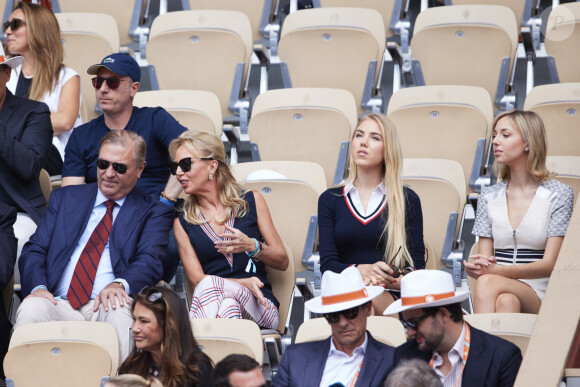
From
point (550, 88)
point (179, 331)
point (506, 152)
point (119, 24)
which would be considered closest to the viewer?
point (179, 331)

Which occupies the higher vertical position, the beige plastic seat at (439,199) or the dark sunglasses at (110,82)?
the dark sunglasses at (110,82)

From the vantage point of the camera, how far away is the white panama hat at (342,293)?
→ 325 cm

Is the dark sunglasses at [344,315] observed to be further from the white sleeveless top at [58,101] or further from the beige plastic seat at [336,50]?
the beige plastic seat at [336,50]

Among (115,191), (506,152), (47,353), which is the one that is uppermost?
(506,152)

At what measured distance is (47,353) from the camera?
361 cm

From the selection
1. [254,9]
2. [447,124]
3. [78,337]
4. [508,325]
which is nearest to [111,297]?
[78,337]

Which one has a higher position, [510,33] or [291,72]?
[510,33]

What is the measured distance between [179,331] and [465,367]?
3.31 feet

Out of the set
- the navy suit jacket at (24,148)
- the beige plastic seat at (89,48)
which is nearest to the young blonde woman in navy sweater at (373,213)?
the navy suit jacket at (24,148)

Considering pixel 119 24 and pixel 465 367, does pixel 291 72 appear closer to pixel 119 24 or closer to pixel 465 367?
pixel 119 24

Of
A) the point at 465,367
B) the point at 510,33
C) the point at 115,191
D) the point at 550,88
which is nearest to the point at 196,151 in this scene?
the point at 115,191

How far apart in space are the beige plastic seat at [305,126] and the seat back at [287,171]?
1.22ft

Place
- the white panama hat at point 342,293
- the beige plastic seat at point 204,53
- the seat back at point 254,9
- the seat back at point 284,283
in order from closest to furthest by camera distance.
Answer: the white panama hat at point 342,293
the seat back at point 284,283
the beige plastic seat at point 204,53
the seat back at point 254,9

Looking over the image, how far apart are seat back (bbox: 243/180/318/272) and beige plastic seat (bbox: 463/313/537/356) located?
4.00ft
